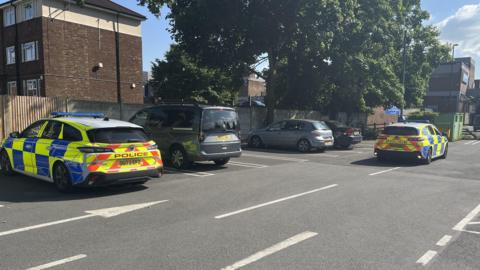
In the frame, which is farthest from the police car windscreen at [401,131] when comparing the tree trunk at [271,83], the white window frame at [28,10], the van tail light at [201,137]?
the white window frame at [28,10]

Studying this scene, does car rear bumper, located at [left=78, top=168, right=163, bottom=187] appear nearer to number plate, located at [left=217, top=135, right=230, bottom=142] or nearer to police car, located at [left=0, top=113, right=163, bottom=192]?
police car, located at [left=0, top=113, right=163, bottom=192]

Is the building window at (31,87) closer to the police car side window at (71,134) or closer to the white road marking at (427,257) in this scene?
the police car side window at (71,134)

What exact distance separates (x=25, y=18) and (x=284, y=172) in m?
24.4

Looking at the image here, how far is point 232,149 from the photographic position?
1186 centimetres

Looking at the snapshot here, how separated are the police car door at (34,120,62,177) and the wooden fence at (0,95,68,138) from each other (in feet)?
23.4

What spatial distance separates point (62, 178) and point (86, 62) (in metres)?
23.0

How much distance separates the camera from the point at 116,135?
796 cm

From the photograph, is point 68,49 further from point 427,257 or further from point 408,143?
point 427,257

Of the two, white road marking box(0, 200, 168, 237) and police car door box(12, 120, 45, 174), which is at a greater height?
police car door box(12, 120, 45, 174)

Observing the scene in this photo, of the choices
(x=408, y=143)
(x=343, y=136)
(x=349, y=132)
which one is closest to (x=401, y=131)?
(x=408, y=143)

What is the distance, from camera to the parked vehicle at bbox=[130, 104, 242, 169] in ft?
36.3

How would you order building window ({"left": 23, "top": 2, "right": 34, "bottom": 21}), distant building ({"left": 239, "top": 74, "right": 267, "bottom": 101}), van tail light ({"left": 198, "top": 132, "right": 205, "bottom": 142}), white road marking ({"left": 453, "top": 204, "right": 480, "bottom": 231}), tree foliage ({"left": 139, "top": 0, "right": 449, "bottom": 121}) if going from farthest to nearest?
distant building ({"left": 239, "top": 74, "right": 267, "bottom": 101})
building window ({"left": 23, "top": 2, "right": 34, "bottom": 21})
tree foliage ({"left": 139, "top": 0, "right": 449, "bottom": 121})
van tail light ({"left": 198, "top": 132, "right": 205, "bottom": 142})
white road marking ({"left": 453, "top": 204, "right": 480, "bottom": 231})

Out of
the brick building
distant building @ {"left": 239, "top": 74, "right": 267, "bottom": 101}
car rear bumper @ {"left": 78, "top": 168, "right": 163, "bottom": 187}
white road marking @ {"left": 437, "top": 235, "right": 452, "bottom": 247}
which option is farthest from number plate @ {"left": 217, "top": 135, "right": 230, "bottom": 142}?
distant building @ {"left": 239, "top": 74, "right": 267, "bottom": 101}

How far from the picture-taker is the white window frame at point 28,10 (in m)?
26.3
